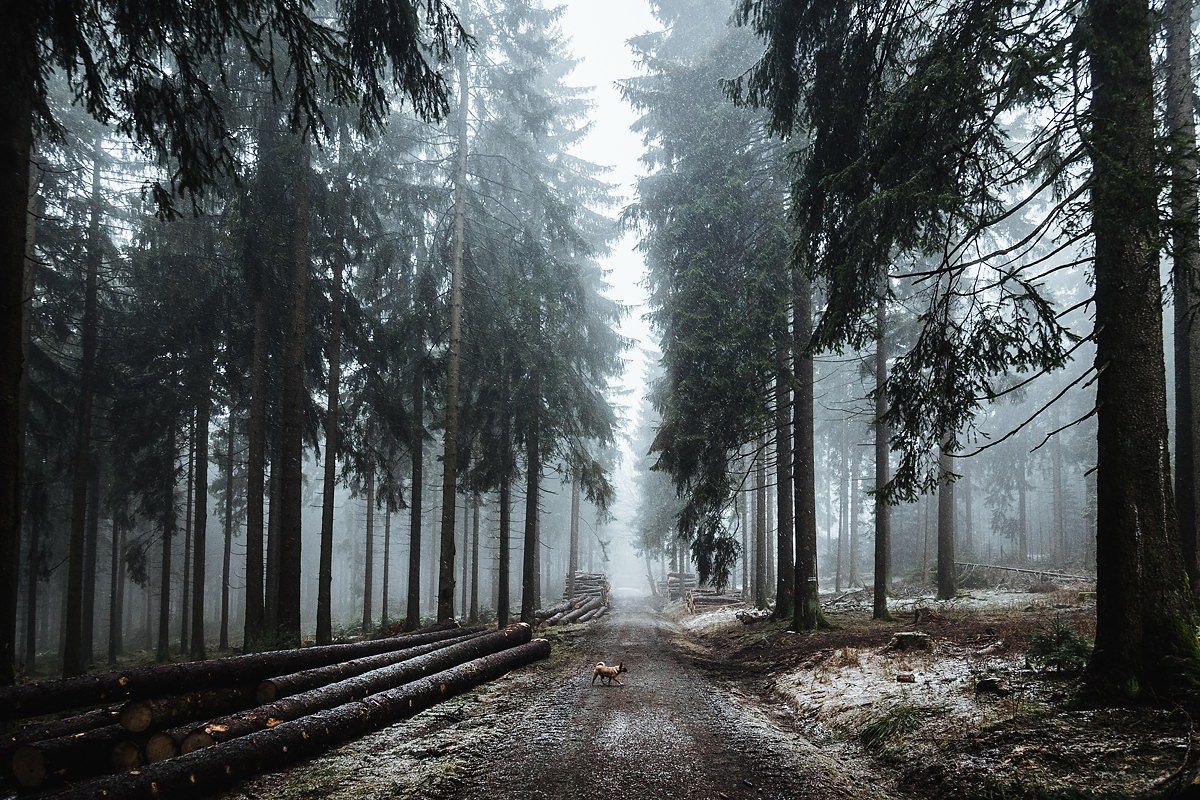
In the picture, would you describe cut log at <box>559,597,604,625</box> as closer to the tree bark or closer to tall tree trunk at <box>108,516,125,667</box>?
the tree bark

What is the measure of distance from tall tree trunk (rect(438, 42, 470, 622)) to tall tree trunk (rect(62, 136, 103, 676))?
9023mm

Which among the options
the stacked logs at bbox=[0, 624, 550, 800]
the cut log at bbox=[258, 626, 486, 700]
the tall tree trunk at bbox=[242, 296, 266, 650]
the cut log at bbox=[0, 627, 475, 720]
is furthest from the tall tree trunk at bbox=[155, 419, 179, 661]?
the cut log at bbox=[0, 627, 475, 720]

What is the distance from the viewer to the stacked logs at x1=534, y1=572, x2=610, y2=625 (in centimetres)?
1991

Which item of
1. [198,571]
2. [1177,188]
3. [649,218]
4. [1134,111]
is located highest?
[649,218]

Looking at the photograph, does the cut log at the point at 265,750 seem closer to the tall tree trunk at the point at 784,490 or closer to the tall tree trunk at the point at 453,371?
the tall tree trunk at the point at 453,371

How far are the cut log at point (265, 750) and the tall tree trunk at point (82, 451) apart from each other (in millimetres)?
12284

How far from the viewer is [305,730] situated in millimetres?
5328

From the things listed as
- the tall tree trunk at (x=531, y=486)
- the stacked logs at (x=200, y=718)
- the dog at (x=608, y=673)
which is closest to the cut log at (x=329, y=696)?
the stacked logs at (x=200, y=718)

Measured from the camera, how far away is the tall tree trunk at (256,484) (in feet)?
42.9

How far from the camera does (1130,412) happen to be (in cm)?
505

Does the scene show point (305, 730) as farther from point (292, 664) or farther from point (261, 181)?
point (261, 181)

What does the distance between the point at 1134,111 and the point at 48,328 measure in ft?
77.3

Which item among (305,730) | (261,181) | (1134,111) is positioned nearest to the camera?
(1134,111)

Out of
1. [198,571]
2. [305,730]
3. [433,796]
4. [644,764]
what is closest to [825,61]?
[644,764]
